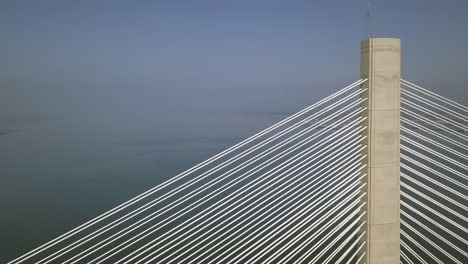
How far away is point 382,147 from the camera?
5.23m

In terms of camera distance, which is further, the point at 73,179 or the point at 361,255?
the point at 73,179

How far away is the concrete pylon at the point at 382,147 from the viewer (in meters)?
5.11

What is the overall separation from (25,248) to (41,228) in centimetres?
146

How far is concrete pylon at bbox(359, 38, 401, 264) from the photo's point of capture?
16.8 ft

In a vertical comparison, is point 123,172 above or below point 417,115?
below

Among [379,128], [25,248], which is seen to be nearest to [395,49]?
[379,128]

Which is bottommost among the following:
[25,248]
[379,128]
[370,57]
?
[25,248]

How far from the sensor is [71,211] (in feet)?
61.7

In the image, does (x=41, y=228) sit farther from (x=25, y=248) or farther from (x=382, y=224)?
(x=382, y=224)

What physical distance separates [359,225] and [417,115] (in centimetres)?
164

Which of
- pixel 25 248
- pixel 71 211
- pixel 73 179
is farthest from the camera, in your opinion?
pixel 73 179

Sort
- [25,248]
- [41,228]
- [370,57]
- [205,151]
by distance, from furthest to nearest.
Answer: [205,151] → [41,228] → [25,248] → [370,57]

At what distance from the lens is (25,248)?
15.4 meters

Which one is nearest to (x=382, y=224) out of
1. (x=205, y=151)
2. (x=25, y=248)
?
(x=25, y=248)
